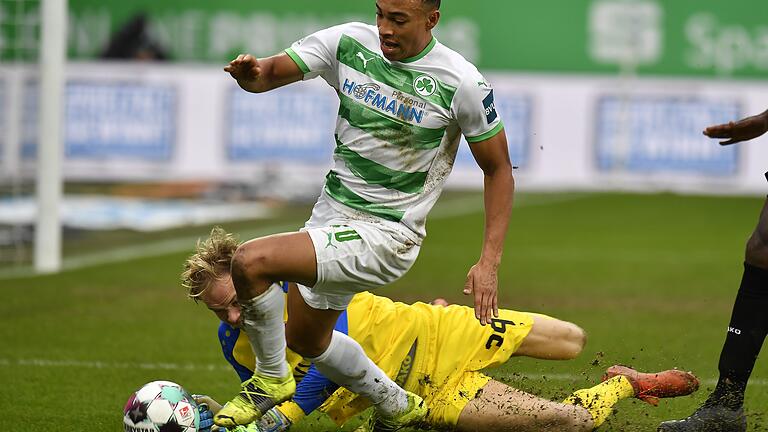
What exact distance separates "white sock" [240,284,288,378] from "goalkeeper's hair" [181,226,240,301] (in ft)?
1.14

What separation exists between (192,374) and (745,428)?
339 centimetres

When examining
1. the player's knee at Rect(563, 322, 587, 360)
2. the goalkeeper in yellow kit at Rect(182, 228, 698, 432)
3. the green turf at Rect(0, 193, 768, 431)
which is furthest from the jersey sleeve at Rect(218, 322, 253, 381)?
the player's knee at Rect(563, 322, 587, 360)

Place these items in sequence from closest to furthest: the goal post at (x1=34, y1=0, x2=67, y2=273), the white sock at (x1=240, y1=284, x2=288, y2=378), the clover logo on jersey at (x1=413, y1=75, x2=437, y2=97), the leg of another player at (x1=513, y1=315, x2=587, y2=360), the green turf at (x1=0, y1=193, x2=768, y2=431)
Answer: the white sock at (x1=240, y1=284, x2=288, y2=378)
the clover logo on jersey at (x1=413, y1=75, x2=437, y2=97)
the leg of another player at (x1=513, y1=315, x2=587, y2=360)
the green turf at (x1=0, y1=193, x2=768, y2=431)
the goal post at (x1=34, y1=0, x2=67, y2=273)

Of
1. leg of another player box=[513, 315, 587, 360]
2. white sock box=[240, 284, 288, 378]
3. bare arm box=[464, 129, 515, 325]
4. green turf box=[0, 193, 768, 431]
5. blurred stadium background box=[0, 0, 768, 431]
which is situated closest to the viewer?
white sock box=[240, 284, 288, 378]

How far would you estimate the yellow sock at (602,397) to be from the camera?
6383 mm

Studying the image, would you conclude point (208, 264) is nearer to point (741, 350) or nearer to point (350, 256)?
point (350, 256)

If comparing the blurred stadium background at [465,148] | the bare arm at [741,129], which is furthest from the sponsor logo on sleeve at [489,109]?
the blurred stadium background at [465,148]

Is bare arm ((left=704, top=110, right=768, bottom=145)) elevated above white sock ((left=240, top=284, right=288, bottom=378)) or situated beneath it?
elevated above

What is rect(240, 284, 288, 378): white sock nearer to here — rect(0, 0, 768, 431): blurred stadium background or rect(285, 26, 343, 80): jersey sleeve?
rect(285, 26, 343, 80): jersey sleeve

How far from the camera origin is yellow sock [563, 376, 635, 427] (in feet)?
20.9

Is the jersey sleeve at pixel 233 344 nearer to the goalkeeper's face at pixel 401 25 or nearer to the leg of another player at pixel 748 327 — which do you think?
the goalkeeper's face at pixel 401 25

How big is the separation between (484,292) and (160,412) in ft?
4.86

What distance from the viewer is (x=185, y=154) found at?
1945 cm

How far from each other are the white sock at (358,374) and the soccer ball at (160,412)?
59 cm
